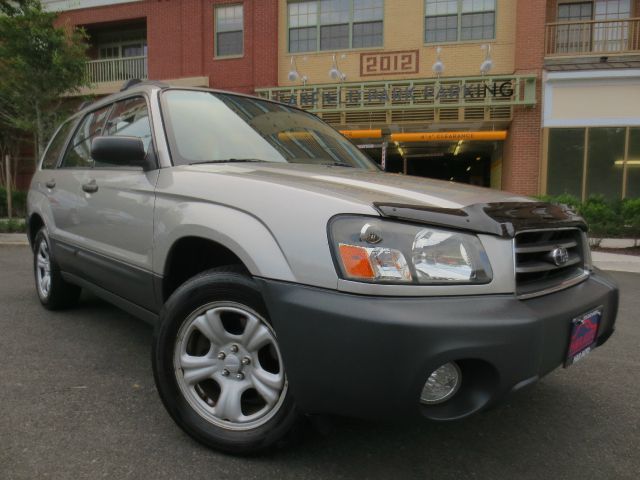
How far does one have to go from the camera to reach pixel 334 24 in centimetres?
1599

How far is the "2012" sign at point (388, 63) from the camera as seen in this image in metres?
15.3

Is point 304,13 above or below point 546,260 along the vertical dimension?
above

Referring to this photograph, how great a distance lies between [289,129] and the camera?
130 inches

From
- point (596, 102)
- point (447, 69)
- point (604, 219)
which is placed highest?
point (447, 69)

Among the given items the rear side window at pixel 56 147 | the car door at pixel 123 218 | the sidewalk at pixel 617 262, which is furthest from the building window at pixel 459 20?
the car door at pixel 123 218

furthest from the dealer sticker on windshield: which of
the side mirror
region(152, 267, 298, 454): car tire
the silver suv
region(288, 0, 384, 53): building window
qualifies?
region(288, 0, 384, 53): building window

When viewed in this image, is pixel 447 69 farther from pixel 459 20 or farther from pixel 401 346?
pixel 401 346

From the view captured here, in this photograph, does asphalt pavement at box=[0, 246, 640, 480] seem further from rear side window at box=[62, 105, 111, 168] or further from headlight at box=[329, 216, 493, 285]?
rear side window at box=[62, 105, 111, 168]

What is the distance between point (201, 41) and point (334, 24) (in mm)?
4482

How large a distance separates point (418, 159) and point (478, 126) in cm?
570

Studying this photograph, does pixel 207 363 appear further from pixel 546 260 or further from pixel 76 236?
pixel 76 236

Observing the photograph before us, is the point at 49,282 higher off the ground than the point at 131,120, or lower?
lower

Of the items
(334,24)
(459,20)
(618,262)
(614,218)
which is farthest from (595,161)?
(334,24)

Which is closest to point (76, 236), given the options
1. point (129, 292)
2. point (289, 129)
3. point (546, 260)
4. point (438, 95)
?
point (129, 292)
